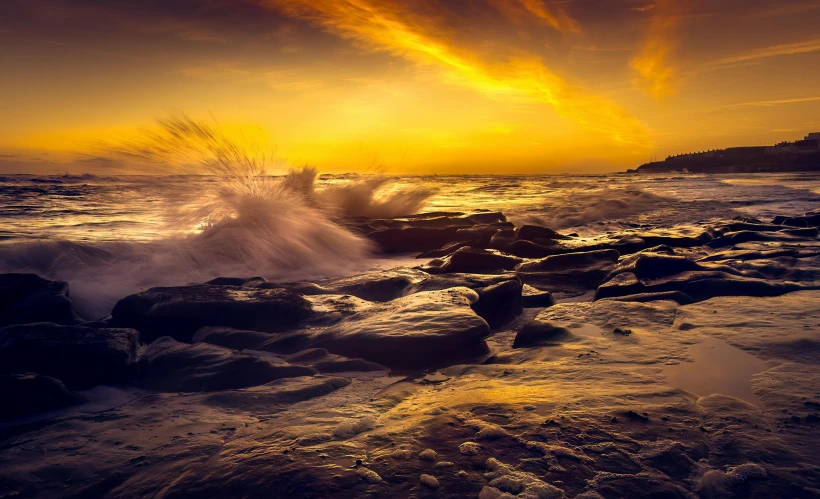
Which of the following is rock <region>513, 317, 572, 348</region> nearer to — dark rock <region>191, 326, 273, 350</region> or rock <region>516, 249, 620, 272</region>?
dark rock <region>191, 326, 273, 350</region>

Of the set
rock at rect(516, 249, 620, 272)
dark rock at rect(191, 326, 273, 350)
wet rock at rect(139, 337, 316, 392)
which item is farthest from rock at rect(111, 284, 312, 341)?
rock at rect(516, 249, 620, 272)

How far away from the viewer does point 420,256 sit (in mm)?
8844

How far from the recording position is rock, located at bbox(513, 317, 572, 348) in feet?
12.1

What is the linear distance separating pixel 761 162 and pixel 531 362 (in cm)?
10314

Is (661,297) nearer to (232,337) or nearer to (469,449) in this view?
(469,449)

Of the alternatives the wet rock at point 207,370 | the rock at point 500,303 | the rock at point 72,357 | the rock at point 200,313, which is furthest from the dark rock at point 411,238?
the rock at point 72,357

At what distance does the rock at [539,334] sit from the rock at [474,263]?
2.85 m

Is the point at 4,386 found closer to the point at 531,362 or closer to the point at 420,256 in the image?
the point at 531,362

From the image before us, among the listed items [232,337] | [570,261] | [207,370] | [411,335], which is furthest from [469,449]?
[570,261]

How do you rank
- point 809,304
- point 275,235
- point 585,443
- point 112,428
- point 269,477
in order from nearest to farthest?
point 269,477, point 585,443, point 112,428, point 809,304, point 275,235

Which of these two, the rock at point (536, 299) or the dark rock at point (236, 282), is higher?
the dark rock at point (236, 282)

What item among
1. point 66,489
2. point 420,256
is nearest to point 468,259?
point 420,256

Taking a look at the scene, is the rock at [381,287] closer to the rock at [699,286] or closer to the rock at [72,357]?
the rock at [699,286]

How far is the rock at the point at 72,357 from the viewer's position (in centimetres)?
327
